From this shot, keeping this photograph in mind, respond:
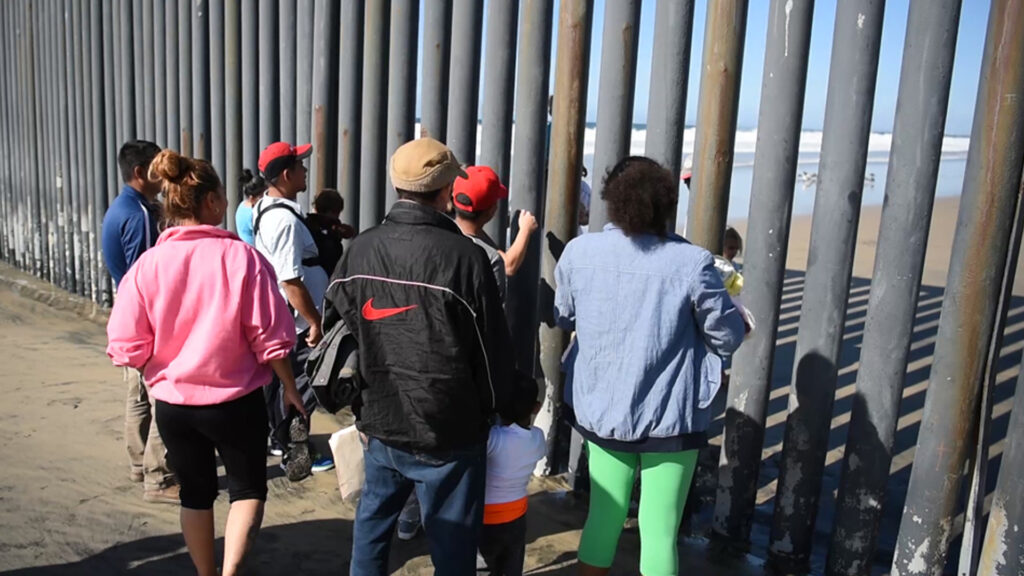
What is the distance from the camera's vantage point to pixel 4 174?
30.8 ft

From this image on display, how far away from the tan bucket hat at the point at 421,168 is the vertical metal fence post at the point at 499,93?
1.59 meters

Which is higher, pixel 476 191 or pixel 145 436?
pixel 476 191

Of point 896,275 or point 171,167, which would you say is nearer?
point 171,167

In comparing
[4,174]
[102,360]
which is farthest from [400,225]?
[4,174]

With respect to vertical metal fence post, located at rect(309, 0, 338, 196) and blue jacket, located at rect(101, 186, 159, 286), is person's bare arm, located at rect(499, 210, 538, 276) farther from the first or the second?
vertical metal fence post, located at rect(309, 0, 338, 196)

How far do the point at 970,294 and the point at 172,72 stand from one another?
228 inches

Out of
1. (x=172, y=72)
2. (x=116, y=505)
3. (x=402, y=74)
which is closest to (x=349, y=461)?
(x=116, y=505)

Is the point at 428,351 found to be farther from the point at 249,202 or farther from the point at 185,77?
the point at 185,77

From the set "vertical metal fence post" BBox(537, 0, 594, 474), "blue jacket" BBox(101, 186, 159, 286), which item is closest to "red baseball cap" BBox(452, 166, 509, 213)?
"vertical metal fence post" BBox(537, 0, 594, 474)

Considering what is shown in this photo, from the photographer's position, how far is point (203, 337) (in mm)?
3070

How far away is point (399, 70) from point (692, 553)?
300 cm

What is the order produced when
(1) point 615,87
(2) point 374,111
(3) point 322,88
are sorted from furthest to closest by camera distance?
(3) point 322,88
(2) point 374,111
(1) point 615,87

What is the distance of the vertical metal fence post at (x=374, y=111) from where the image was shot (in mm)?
5090

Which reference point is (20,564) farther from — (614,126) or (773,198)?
(773,198)
